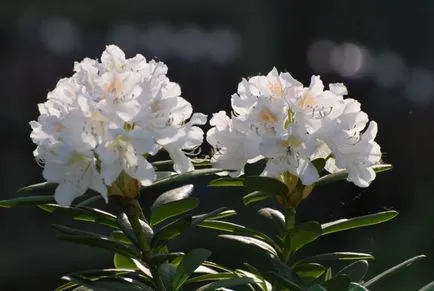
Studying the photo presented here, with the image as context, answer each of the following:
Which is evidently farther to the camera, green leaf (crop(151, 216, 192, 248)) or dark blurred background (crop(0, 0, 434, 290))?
dark blurred background (crop(0, 0, 434, 290))

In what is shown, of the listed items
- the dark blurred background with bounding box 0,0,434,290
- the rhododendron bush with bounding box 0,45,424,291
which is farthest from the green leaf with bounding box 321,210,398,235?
the dark blurred background with bounding box 0,0,434,290

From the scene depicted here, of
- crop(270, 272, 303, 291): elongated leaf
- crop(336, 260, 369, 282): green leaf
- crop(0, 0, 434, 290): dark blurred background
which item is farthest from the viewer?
crop(0, 0, 434, 290): dark blurred background

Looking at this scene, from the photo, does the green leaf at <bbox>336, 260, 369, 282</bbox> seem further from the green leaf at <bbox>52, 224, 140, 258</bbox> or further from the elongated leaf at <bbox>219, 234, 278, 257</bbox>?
the green leaf at <bbox>52, 224, 140, 258</bbox>

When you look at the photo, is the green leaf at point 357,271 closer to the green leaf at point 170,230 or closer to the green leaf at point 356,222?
the green leaf at point 356,222

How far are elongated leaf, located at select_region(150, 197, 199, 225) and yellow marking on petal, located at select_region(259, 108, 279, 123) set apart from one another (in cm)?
9

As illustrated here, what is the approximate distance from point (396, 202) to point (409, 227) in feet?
0.48

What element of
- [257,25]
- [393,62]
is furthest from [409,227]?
[257,25]

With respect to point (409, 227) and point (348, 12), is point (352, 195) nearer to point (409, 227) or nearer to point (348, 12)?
point (409, 227)

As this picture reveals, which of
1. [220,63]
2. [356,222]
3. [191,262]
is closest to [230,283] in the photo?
[191,262]

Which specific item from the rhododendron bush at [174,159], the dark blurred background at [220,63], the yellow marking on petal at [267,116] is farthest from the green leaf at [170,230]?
the dark blurred background at [220,63]

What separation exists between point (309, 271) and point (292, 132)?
13 centimetres

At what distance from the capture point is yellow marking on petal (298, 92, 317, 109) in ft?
2.78

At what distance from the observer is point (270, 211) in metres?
0.92

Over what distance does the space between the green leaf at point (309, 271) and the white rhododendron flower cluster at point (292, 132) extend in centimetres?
8
